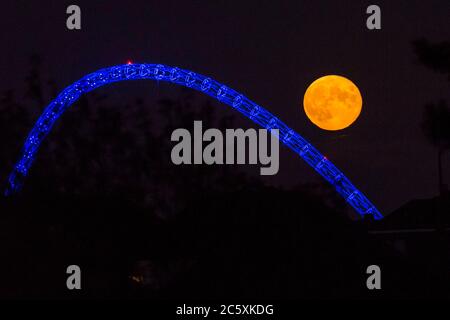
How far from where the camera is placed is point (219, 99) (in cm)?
842

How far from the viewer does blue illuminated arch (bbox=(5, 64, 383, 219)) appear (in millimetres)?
7891

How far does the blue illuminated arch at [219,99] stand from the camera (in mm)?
7891

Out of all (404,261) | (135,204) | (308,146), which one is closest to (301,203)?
(308,146)

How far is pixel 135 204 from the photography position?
28.0 ft

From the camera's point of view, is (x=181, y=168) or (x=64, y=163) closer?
(x=181, y=168)

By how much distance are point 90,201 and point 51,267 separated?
970 mm
